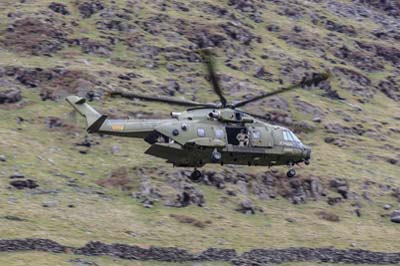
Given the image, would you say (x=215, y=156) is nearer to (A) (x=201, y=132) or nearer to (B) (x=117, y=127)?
(A) (x=201, y=132)

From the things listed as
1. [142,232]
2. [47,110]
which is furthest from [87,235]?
[47,110]

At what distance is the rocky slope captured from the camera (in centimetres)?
4722

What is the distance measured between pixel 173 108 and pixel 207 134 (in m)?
32.5

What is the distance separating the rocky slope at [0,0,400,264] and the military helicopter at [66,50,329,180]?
6.99 feet

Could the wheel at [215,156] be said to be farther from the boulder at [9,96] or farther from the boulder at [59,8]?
the boulder at [59,8]

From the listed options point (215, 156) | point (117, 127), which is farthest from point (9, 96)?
point (215, 156)

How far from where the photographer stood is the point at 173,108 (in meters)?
68.9

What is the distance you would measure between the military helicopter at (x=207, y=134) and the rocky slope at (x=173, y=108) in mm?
2132

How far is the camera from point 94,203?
156ft

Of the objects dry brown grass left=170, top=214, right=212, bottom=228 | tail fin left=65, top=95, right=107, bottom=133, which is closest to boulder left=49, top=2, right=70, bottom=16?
dry brown grass left=170, top=214, right=212, bottom=228

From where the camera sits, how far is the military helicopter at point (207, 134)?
36000 mm

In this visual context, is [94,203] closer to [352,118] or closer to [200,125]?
[200,125]

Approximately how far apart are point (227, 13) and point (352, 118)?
2641cm

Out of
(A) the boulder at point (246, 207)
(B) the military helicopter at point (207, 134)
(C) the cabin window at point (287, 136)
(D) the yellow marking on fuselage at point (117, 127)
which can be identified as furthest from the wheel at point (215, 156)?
(A) the boulder at point (246, 207)
